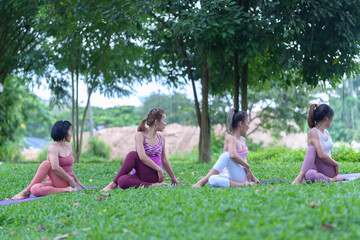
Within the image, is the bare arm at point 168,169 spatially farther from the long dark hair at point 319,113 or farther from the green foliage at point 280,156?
the green foliage at point 280,156

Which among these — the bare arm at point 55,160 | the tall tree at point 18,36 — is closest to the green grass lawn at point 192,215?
the bare arm at point 55,160

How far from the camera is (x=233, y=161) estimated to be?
5988mm

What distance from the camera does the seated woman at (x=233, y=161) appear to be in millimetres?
5922

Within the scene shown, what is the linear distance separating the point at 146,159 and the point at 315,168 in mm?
2490

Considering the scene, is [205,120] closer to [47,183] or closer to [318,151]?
[47,183]

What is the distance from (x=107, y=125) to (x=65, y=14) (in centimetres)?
3176

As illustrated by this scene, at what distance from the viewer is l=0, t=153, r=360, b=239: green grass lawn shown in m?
3.50

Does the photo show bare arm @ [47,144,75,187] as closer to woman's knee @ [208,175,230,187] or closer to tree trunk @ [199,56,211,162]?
woman's knee @ [208,175,230,187]

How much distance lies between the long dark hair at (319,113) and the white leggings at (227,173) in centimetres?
128

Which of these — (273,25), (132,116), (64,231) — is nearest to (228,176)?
(64,231)

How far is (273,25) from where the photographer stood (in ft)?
32.3

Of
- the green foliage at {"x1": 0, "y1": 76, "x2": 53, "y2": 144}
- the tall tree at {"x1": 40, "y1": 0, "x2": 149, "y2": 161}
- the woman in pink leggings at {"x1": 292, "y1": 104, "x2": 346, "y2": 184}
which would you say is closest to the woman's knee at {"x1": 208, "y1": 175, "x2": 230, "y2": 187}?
the woman in pink leggings at {"x1": 292, "y1": 104, "x2": 346, "y2": 184}

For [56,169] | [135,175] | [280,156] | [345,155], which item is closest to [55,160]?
[56,169]

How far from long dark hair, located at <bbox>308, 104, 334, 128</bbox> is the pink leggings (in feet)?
13.0
